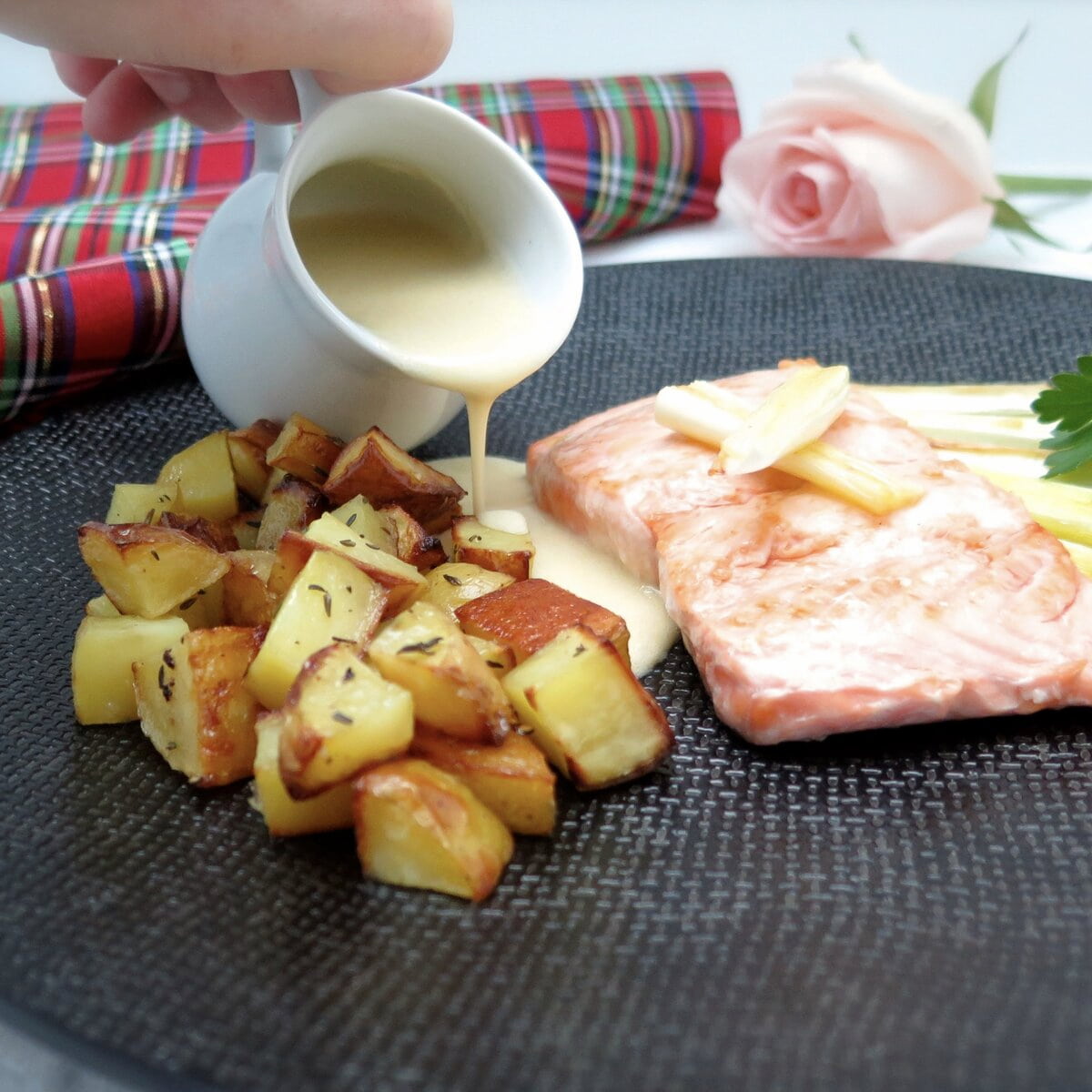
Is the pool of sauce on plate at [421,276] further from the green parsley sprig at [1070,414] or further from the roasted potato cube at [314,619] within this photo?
the green parsley sprig at [1070,414]

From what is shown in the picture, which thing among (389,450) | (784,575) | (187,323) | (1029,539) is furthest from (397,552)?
(1029,539)

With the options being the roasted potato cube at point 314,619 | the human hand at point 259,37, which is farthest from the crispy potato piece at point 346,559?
the human hand at point 259,37

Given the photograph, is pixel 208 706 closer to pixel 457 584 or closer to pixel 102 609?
pixel 102 609

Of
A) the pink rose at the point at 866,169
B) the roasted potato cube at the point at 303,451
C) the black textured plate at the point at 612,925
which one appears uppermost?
the pink rose at the point at 866,169

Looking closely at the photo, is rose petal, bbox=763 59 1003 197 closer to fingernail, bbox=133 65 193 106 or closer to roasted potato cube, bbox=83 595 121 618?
fingernail, bbox=133 65 193 106

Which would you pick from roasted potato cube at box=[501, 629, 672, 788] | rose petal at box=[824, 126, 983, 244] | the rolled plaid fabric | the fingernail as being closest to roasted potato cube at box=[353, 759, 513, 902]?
roasted potato cube at box=[501, 629, 672, 788]

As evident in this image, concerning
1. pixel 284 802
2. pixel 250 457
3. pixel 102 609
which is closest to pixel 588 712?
pixel 284 802
